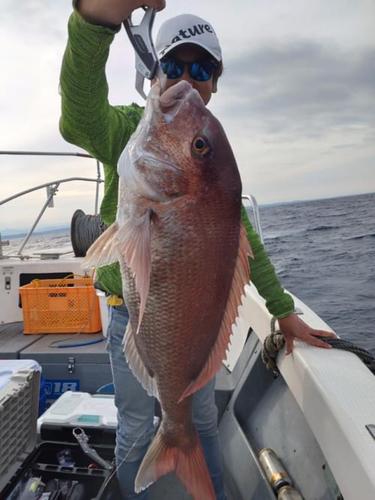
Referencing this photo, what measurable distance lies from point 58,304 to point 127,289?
353 cm

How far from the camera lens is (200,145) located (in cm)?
130

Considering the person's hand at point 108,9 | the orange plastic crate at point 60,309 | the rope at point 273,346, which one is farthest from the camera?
the orange plastic crate at point 60,309

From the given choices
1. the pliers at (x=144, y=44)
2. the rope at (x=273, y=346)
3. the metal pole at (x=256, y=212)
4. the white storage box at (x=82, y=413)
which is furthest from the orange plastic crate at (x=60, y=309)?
the pliers at (x=144, y=44)

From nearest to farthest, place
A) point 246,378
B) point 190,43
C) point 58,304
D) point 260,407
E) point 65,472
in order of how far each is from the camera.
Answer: point 190,43, point 65,472, point 260,407, point 246,378, point 58,304

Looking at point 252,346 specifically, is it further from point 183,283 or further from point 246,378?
point 183,283

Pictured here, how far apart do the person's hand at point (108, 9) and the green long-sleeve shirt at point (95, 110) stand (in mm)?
20

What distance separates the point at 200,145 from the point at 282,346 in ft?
4.29

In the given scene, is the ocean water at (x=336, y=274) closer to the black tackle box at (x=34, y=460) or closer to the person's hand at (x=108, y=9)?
the black tackle box at (x=34, y=460)

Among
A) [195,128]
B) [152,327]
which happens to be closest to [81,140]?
[195,128]

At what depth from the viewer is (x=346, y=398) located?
164 centimetres

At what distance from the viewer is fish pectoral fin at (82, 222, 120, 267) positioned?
1346mm

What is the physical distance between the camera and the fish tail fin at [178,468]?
1.56 meters

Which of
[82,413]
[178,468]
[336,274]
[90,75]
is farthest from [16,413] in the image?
[336,274]

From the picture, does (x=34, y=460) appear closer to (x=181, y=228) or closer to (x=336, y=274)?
(x=181, y=228)
